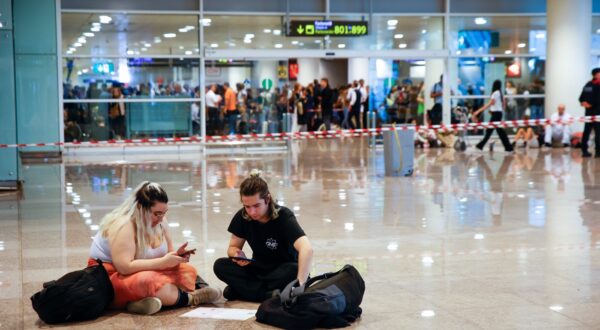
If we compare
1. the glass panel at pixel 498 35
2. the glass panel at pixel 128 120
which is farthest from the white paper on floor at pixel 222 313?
the glass panel at pixel 498 35

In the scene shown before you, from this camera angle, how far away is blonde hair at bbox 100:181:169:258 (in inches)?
268

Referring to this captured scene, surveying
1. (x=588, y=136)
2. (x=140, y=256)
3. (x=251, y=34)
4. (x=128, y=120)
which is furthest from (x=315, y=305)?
(x=251, y=34)

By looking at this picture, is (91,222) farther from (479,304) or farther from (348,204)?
(479,304)

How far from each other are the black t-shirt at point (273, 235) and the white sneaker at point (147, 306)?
0.83 meters

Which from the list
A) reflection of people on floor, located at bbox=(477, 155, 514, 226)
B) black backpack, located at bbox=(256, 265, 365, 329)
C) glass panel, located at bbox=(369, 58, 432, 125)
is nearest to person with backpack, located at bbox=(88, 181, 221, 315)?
black backpack, located at bbox=(256, 265, 365, 329)

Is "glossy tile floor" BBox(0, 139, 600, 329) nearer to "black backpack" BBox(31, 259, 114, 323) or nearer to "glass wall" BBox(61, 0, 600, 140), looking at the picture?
"black backpack" BBox(31, 259, 114, 323)

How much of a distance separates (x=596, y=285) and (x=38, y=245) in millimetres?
5500

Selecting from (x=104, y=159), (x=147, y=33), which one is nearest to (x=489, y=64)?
(x=147, y=33)

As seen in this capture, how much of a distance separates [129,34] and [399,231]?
17587mm

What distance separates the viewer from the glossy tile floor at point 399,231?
683 cm

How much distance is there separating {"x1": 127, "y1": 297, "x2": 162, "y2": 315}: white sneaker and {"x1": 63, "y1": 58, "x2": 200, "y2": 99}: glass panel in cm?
2000

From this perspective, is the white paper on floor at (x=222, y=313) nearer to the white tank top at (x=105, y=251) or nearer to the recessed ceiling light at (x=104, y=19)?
the white tank top at (x=105, y=251)

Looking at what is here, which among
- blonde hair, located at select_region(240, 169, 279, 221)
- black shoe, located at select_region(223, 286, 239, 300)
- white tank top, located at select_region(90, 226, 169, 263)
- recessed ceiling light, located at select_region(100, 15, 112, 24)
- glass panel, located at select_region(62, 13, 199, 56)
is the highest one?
recessed ceiling light, located at select_region(100, 15, 112, 24)

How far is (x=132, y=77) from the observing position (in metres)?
26.7
